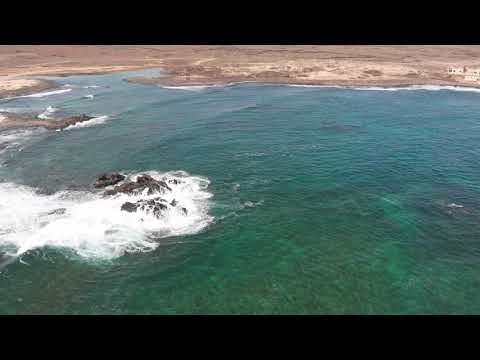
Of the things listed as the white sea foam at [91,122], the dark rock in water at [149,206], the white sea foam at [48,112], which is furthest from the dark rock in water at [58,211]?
the white sea foam at [48,112]

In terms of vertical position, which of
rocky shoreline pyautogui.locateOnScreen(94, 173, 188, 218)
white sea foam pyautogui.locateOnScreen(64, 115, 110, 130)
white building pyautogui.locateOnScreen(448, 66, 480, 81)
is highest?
white building pyautogui.locateOnScreen(448, 66, 480, 81)

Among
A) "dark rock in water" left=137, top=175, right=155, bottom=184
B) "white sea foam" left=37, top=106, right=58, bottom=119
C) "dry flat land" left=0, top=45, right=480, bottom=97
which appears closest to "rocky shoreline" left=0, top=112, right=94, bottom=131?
"white sea foam" left=37, top=106, right=58, bottom=119

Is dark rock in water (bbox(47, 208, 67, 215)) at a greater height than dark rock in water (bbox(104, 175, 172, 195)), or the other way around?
dark rock in water (bbox(104, 175, 172, 195))

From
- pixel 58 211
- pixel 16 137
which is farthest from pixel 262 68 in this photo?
pixel 58 211

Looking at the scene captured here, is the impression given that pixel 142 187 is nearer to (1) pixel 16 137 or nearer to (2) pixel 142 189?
(2) pixel 142 189

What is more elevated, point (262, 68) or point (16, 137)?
point (262, 68)

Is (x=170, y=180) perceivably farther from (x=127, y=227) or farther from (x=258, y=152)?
(x=258, y=152)

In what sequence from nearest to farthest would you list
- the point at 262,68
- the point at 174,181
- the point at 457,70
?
1. the point at 174,181
2. the point at 457,70
3. the point at 262,68

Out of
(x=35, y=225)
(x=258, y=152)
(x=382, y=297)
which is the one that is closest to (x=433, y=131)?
(x=258, y=152)

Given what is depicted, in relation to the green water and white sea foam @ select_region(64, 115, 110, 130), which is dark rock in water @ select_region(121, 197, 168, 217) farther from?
white sea foam @ select_region(64, 115, 110, 130)
